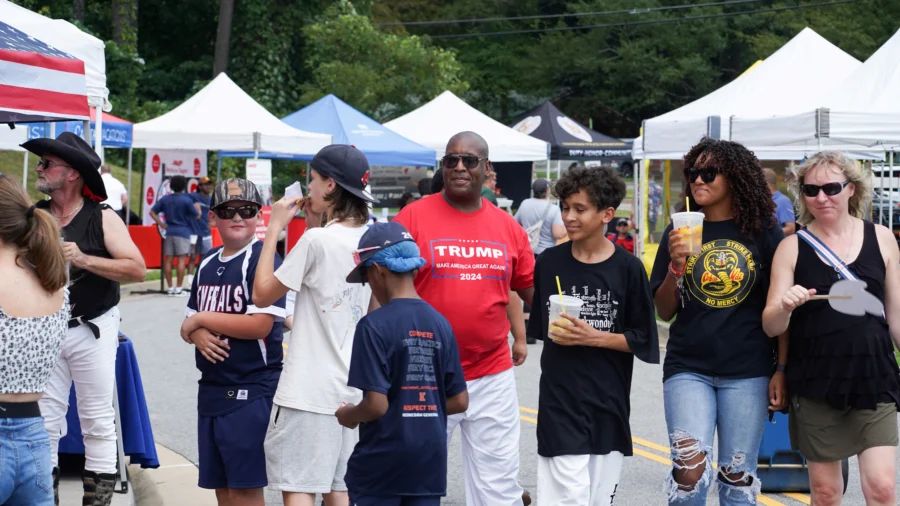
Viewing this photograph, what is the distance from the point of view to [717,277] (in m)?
4.99

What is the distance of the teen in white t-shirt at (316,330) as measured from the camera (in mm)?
4816

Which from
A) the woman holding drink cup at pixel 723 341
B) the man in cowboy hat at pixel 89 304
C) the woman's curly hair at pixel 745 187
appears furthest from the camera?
the man in cowboy hat at pixel 89 304

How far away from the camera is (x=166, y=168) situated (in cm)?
2370

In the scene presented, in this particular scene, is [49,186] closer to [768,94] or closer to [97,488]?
[97,488]

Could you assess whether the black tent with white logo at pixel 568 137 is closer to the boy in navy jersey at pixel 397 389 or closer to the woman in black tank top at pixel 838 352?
the woman in black tank top at pixel 838 352

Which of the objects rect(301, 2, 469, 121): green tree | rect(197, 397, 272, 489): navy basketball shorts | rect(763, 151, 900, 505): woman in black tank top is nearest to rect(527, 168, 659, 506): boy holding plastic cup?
rect(763, 151, 900, 505): woman in black tank top

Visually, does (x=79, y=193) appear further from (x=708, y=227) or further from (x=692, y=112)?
(x=692, y=112)

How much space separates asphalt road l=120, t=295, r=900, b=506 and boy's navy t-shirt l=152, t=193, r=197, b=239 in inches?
126

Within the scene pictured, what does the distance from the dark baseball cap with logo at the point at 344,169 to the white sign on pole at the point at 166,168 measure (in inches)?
722

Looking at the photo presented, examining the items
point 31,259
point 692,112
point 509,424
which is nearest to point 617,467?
point 509,424

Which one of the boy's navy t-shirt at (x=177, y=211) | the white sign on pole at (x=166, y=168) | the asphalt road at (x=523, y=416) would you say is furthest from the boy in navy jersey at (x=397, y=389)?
the white sign on pole at (x=166, y=168)

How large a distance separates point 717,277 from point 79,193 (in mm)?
3280

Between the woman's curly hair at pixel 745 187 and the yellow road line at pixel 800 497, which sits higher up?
the woman's curly hair at pixel 745 187

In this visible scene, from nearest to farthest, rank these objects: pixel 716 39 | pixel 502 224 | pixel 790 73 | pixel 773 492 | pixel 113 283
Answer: pixel 502 224, pixel 113 283, pixel 773 492, pixel 790 73, pixel 716 39
